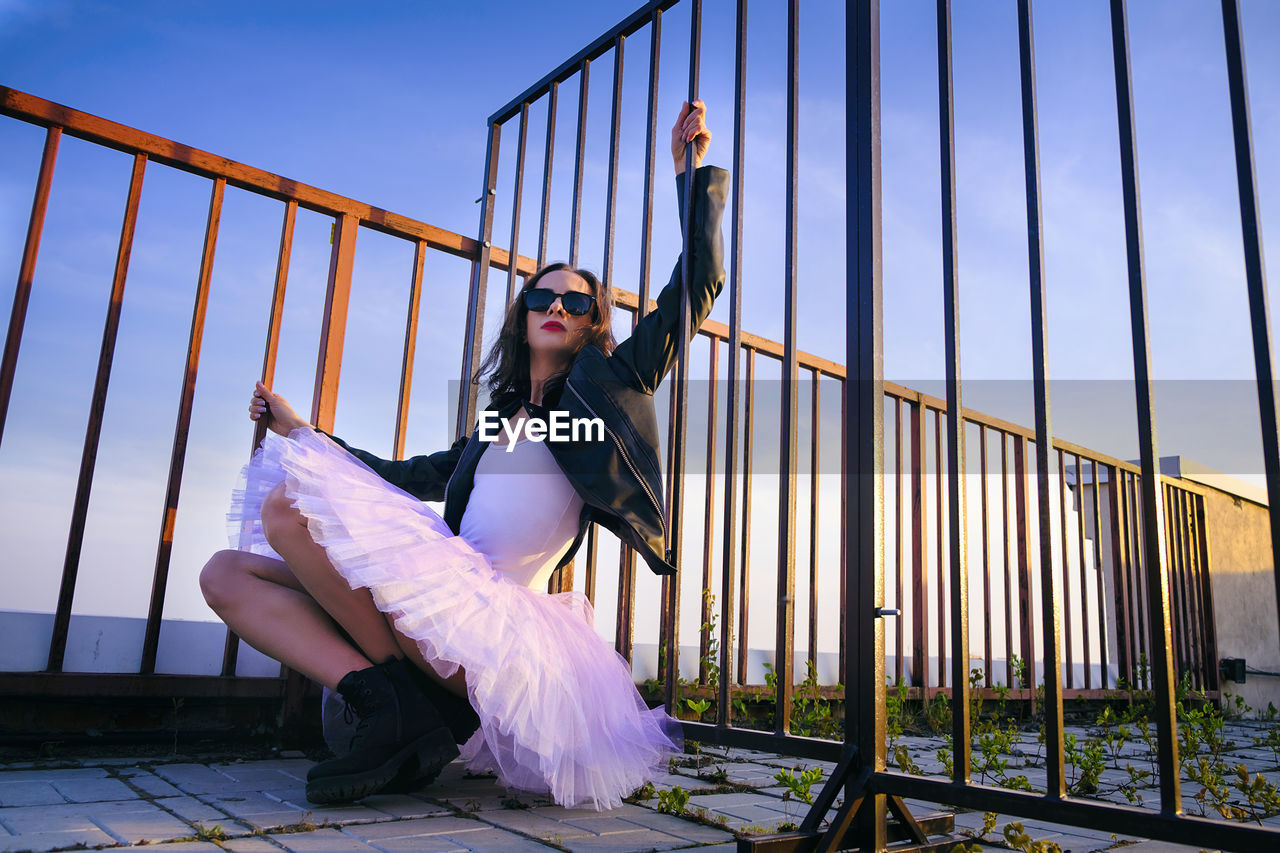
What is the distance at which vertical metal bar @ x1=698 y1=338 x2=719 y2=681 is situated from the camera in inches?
107

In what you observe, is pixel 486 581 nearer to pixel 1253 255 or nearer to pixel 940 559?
pixel 1253 255

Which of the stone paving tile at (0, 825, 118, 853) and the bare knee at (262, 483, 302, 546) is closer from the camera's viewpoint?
the stone paving tile at (0, 825, 118, 853)

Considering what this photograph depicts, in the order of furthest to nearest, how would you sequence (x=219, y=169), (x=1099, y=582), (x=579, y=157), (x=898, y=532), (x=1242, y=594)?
(x=1242, y=594)
(x=1099, y=582)
(x=898, y=532)
(x=579, y=157)
(x=219, y=169)

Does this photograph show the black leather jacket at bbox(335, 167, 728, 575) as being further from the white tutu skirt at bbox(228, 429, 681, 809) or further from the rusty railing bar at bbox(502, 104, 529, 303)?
the rusty railing bar at bbox(502, 104, 529, 303)

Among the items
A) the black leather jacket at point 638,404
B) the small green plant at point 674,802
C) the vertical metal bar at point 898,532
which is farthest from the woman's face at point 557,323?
the vertical metal bar at point 898,532

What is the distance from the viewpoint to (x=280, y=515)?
1785mm

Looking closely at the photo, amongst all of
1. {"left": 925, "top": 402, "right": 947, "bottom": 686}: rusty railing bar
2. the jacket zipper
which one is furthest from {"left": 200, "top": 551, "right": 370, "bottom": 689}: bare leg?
{"left": 925, "top": 402, "right": 947, "bottom": 686}: rusty railing bar

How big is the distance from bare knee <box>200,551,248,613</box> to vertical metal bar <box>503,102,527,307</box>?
4.08ft

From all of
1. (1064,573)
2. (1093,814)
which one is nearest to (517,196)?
(1093,814)

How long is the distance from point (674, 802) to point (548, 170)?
1.99 m

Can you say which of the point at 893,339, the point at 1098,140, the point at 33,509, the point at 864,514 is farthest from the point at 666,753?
the point at 33,509

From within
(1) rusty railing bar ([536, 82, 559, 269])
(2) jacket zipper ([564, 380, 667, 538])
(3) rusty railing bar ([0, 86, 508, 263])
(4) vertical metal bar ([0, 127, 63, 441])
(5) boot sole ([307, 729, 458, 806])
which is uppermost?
(1) rusty railing bar ([536, 82, 559, 269])

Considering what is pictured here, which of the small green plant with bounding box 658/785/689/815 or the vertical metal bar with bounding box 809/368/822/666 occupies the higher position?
the vertical metal bar with bounding box 809/368/822/666

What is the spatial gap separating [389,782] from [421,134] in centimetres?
250
